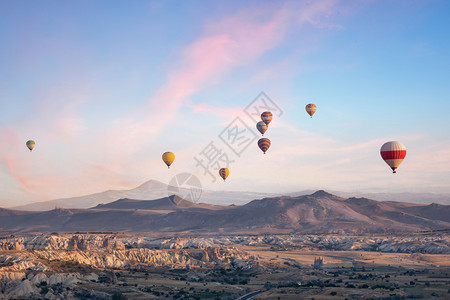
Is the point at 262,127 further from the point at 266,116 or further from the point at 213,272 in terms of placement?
the point at 213,272

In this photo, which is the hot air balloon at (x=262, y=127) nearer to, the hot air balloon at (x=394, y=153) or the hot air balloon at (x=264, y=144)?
the hot air balloon at (x=264, y=144)

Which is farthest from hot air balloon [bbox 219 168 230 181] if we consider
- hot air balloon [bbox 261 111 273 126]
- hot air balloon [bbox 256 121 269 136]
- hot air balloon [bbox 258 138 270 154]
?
hot air balloon [bbox 261 111 273 126]

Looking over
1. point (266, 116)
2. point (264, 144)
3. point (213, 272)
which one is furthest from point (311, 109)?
point (213, 272)

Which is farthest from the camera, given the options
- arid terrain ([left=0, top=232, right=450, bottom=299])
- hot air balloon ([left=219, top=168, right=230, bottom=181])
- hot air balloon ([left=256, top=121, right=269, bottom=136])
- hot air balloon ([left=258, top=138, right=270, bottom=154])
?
hot air balloon ([left=219, top=168, right=230, bottom=181])

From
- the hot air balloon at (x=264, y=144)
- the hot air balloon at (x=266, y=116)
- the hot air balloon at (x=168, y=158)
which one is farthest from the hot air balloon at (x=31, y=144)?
the hot air balloon at (x=266, y=116)

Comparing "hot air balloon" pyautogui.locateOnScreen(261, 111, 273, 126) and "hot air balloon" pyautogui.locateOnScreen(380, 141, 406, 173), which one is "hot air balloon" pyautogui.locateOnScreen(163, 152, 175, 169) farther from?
"hot air balloon" pyautogui.locateOnScreen(380, 141, 406, 173)

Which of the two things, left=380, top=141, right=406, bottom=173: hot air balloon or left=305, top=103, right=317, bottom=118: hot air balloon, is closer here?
left=380, top=141, right=406, bottom=173: hot air balloon

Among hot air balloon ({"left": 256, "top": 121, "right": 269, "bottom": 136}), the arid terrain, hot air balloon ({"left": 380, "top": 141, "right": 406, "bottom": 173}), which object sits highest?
hot air balloon ({"left": 256, "top": 121, "right": 269, "bottom": 136})
